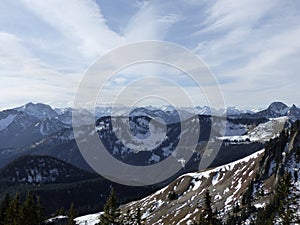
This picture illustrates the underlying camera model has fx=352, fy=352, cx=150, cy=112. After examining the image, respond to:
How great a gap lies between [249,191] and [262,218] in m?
46.8

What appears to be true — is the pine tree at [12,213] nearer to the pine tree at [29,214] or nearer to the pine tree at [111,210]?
the pine tree at [29,214]

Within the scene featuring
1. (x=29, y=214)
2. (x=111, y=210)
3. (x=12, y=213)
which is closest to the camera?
(x=111, y=210)

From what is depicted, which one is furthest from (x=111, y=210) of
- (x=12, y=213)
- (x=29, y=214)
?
(x=12, y=213)

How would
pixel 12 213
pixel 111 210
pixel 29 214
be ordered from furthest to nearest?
pixel 12 213, pixel 29 214, pixel 111 210

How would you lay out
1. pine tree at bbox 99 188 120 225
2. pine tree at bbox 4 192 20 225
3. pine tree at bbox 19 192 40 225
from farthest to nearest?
1. pine tree at bbox 4 192 20 225
2. pine tree at bbox 19 192 40 225
3. pine tree at bbox 99 188 120 225

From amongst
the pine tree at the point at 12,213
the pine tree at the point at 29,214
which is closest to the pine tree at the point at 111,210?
the pine tree at the point at 29,214

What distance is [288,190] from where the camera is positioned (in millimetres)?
32438

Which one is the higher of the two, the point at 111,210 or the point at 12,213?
the point at 111,210

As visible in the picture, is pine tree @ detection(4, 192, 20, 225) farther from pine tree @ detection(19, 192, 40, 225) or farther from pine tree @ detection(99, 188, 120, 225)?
pine tree @ detection(99, 188, 120, 225)

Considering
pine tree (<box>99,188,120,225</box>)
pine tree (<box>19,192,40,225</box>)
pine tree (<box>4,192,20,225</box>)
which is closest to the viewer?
pine tree (<box>99,188,120,225</box>)

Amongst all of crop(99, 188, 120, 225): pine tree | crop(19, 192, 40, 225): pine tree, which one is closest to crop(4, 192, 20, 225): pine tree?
crop(19, 192, 40, 225): pine tree

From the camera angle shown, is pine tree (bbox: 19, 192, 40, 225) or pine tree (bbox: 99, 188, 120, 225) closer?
pine tree (bbox: 99, 188, 120, 225)

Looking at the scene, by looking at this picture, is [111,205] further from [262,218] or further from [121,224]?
[262,218]

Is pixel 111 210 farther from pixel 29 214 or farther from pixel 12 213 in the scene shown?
pixel 12 213
